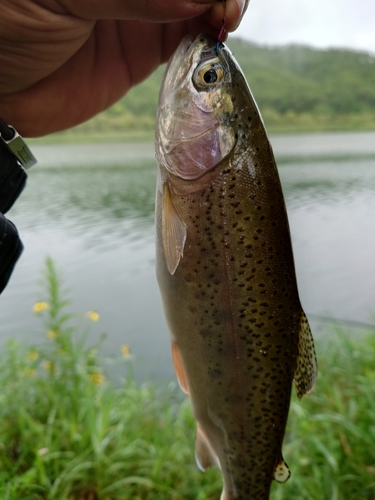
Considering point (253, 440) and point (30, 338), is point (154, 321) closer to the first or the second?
point (30, 338)

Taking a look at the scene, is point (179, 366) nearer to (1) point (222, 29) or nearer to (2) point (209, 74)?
(2) point (209, 74)

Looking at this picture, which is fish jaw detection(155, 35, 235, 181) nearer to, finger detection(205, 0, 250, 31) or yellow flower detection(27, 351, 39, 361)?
finger detection(205, 0, 250, 31)

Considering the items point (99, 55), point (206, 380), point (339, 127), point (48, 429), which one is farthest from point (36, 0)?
point (339, 127)

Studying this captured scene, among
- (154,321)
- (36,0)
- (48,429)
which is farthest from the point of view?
(154,321)

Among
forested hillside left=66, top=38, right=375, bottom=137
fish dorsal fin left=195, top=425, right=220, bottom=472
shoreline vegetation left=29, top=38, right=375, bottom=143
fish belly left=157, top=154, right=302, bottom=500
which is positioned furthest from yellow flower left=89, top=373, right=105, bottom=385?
forested hillside left=66, top=38, right=375, bottom=137

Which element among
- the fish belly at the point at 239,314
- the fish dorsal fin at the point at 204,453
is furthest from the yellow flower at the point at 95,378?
the fish belly at the point at 239,314

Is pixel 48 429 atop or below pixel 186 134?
below

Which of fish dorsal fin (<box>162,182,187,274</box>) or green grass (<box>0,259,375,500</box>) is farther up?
fish dorsal fin (<box>162,182,187,274</box>)

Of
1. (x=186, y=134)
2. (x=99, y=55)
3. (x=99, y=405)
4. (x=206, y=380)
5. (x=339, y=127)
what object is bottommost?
(x=339, y=127)
